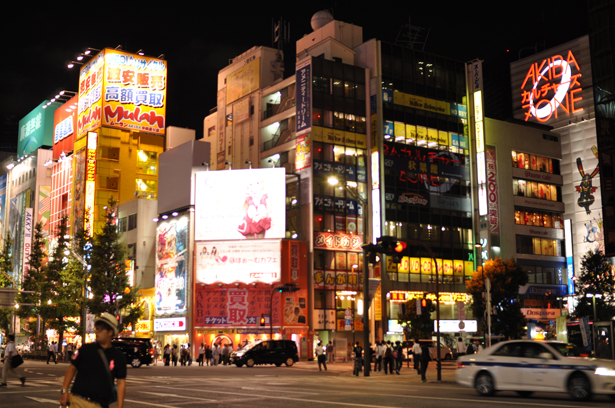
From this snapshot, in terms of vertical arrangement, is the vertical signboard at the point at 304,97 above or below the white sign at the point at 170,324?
above

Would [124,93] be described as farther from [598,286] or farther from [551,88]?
[598,286]

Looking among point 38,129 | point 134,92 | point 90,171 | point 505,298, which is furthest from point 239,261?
point 38,129

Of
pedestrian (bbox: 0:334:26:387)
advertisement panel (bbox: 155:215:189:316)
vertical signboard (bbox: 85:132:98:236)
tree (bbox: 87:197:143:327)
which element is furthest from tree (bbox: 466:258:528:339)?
vertical signboard (bbox: 85:132:98:236)

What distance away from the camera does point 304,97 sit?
62.2m

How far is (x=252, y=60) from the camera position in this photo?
75.6 metres

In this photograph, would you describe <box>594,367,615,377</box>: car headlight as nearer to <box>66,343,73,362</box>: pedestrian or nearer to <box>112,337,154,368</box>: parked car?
<box>112,337,154,368</box>: parked car

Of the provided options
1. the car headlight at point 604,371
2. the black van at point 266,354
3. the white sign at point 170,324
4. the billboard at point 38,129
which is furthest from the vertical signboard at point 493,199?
the billboard at point 38,129

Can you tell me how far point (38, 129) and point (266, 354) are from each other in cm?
8056

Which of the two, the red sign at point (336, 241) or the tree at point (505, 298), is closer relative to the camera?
the tree at point (505, 298)

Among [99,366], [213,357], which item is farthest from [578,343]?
[99,366]

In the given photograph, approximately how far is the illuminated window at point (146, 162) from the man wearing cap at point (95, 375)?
78858mm

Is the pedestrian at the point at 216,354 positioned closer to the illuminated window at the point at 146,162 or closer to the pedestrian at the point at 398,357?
the pedestrian at the point at 398,357

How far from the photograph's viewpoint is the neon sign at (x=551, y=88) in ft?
259

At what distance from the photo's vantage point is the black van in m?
42.7
